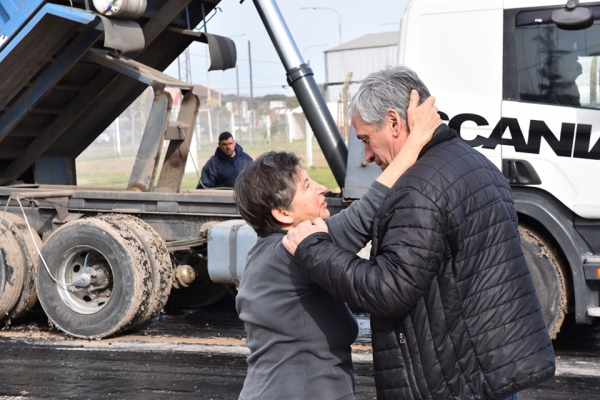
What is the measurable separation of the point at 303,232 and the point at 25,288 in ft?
17.7

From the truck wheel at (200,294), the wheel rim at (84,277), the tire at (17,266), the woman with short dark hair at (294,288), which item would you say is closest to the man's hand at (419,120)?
the woman with short dark hair at (294,288)

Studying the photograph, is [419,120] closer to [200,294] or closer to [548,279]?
[548,279]

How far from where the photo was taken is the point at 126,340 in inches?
275

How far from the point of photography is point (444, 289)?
7.79ft

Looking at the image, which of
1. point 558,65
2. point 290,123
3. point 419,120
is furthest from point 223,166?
point 290,123

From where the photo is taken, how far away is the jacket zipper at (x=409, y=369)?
239 centimetres

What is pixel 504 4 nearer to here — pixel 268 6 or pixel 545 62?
pixel 545 62

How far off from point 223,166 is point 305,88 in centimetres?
329

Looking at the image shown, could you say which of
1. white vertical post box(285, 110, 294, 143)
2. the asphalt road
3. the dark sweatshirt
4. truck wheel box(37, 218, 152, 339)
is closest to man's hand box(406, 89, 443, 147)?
the dark sweatshirt

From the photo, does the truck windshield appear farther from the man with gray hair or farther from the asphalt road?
the man with gray hair

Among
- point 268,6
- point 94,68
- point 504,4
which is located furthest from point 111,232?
point 504,4

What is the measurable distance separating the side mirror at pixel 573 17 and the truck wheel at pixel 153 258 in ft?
11.5

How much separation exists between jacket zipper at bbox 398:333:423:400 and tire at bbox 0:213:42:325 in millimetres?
5420

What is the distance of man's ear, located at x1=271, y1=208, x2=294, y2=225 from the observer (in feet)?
8.45
